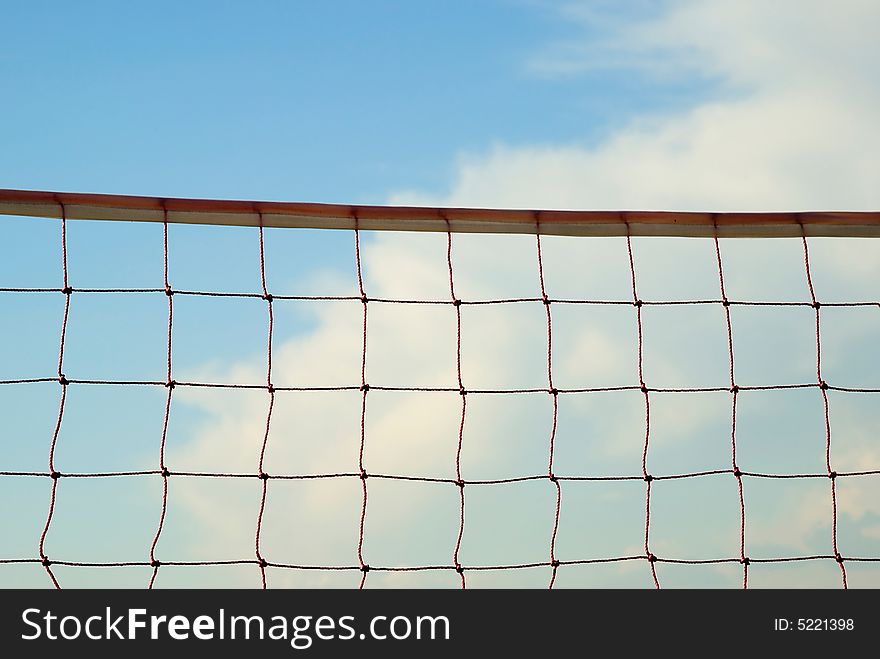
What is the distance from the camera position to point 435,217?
265 centimetres

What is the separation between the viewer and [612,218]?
8.81 ft

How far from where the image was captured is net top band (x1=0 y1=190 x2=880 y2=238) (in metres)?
2.54

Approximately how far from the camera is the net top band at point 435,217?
2.54 metres

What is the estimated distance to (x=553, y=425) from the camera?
2688 mm
